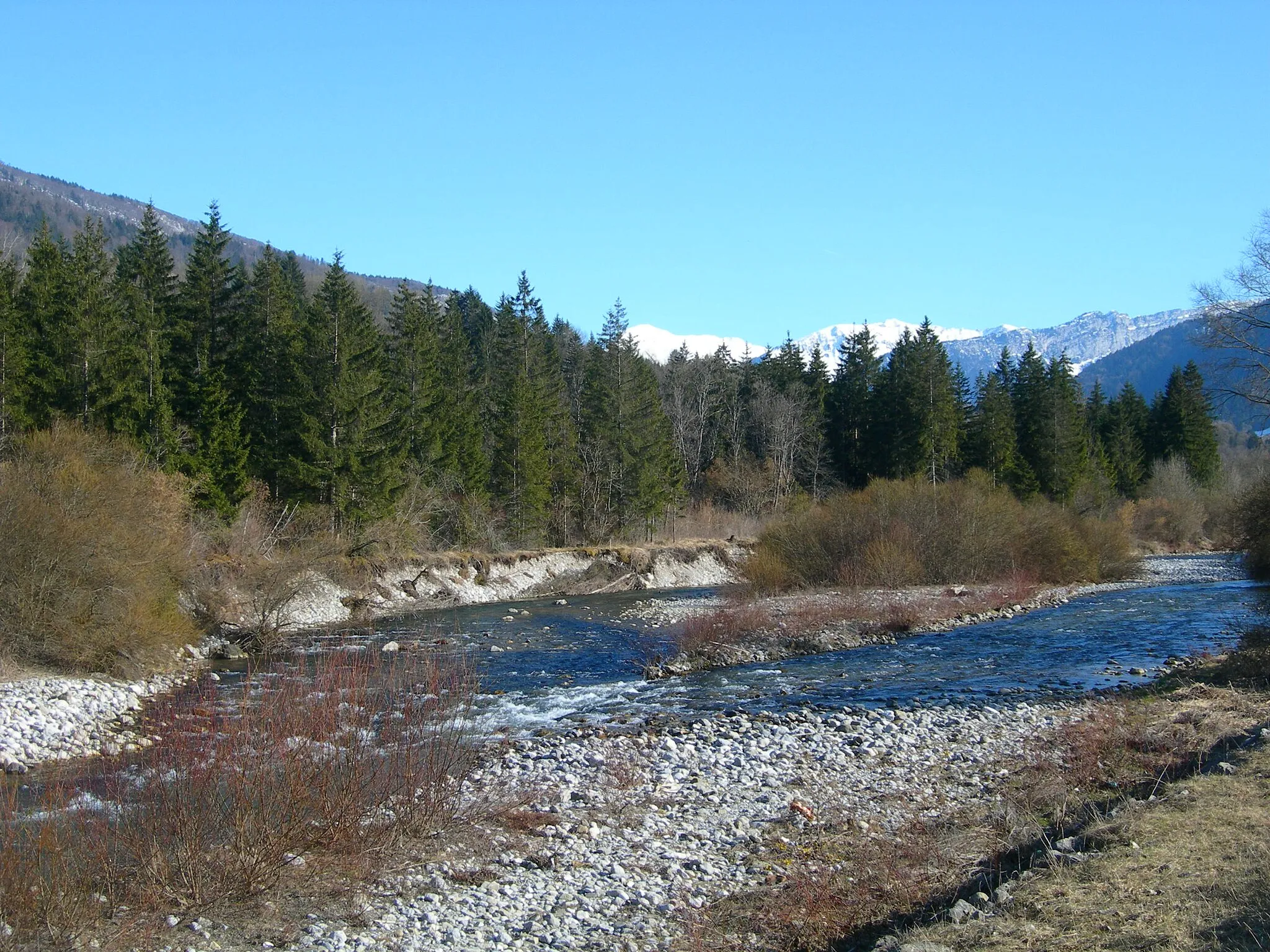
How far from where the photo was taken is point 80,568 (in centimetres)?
2153

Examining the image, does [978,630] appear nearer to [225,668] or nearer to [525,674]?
[525,674]

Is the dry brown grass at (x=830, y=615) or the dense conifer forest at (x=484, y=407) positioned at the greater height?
the dense conifer forest at (x=484, y=407)

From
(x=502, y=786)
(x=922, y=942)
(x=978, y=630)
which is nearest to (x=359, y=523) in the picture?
(x=978, y=630)

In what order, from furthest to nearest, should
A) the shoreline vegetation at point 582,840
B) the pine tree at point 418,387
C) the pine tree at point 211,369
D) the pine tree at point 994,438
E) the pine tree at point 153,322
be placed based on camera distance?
the pine tree at point 994,438 < the pine tree at point 418,387 < the pine tree at point 211,369 < the pine tree at point 153,322 < the shoreline vegetation at point 582,840

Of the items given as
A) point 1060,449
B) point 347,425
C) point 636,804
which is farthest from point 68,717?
point 1060,449

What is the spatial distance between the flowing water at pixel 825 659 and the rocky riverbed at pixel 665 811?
1969 mm

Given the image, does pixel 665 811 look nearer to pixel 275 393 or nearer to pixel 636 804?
pixel 636 804

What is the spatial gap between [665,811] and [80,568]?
1687cm

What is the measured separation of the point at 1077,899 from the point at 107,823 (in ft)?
27.3

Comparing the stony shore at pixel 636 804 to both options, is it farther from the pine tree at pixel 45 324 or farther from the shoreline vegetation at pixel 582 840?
the pine tree at pixel 45 324

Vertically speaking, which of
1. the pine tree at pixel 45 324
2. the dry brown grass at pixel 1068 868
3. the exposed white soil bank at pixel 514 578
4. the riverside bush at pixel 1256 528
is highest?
the pine tree at pixel 45 324

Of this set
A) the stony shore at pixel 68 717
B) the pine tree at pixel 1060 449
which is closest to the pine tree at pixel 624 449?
the pine tree at pixel 1060 449

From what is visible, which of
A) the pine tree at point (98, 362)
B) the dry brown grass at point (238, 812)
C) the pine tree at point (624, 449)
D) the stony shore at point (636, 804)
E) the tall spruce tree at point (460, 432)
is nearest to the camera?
the dry brown grass at point (238, 812)

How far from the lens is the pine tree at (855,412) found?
7650 centimetres
